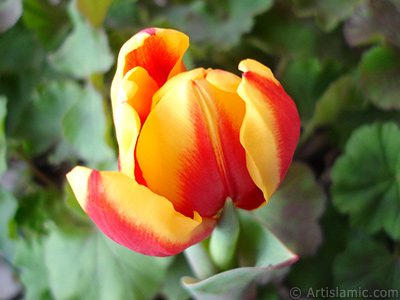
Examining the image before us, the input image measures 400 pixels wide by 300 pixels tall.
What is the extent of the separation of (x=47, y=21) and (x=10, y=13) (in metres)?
0.06

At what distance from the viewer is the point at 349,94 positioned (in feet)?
1.63

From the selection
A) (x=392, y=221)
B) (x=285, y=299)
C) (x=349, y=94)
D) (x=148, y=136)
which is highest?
(x=148, y=136)

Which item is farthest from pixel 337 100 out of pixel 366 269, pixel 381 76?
pixel 366 269

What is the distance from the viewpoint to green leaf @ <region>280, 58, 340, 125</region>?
527mm

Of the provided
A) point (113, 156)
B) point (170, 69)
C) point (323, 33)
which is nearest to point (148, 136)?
point (170, 69)

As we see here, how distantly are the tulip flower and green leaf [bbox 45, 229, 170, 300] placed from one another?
206mm

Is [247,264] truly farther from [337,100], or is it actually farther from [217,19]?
[217,19]

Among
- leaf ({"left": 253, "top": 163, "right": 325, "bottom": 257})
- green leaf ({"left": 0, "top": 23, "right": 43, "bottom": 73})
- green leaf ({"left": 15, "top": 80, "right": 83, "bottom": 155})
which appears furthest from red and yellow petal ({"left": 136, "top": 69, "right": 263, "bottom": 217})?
green leaf ({"left": 0, "top": 23, "right": 43, "bottom": 73})

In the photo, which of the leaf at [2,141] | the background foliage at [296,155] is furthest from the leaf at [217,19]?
the leaf at [2,141]

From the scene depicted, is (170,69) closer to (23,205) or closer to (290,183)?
(290,183)

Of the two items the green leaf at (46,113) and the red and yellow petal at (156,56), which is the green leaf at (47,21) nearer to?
the green leaf at (46,113)

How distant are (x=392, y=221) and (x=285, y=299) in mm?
189

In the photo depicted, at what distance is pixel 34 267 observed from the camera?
54 cm

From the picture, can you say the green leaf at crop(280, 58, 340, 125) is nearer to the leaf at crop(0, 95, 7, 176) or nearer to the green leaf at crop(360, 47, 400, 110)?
the green leaf at crop(360, 47, 400, 110)
